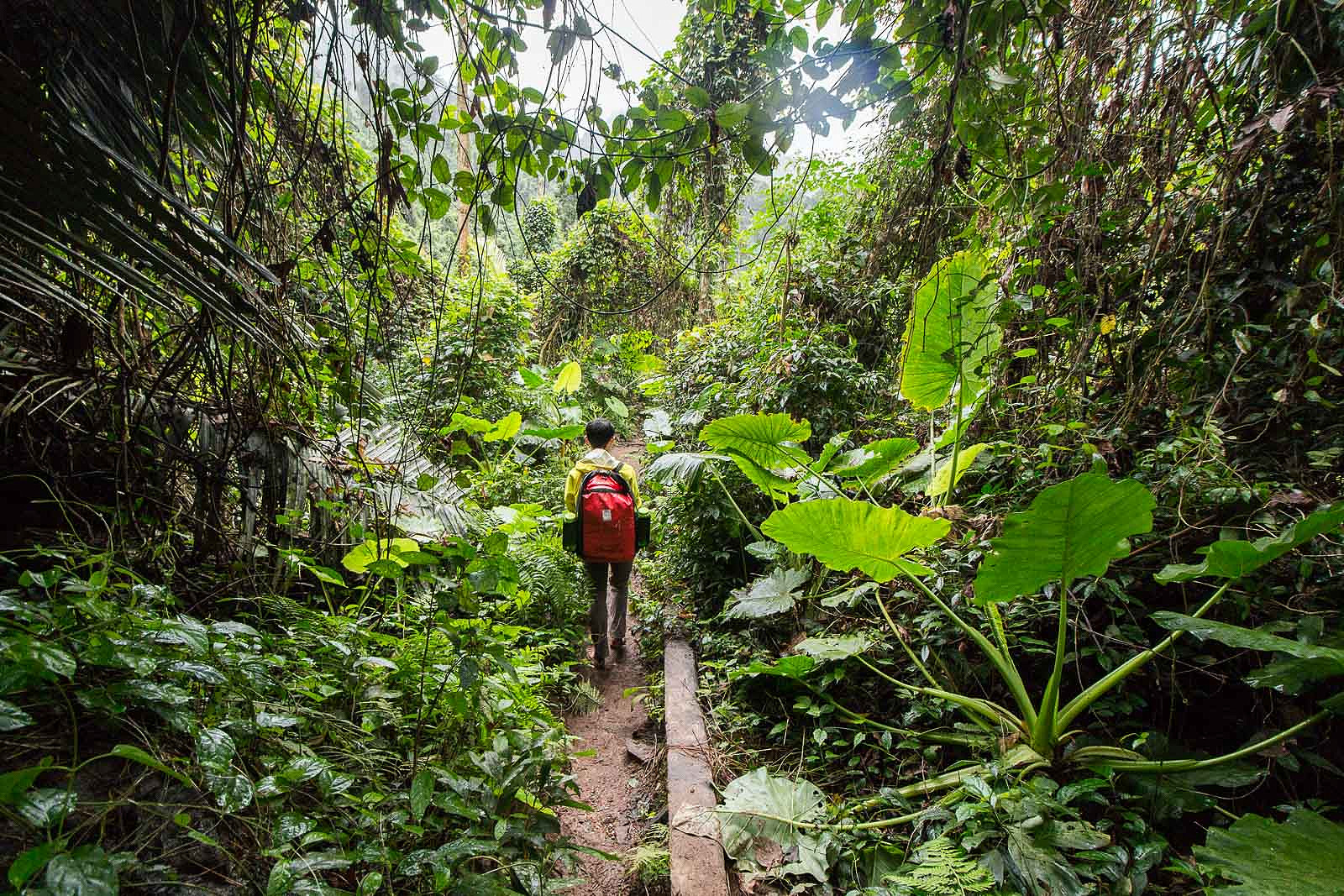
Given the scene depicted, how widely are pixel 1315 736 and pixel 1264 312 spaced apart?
4.94ft

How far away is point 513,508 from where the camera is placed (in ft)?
11.0

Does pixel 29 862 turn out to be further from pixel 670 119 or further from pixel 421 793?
pixel 670 119

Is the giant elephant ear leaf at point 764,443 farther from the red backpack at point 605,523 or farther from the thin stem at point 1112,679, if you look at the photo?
the thin stem at point 1112,679

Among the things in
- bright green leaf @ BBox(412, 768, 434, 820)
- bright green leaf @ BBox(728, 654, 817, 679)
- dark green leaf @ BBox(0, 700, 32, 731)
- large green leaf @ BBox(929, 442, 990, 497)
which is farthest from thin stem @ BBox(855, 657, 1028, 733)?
dark green leaf @ BBox(0, 700, 32, 731)

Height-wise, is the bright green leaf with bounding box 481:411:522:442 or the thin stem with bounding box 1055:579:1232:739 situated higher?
the bright green leaf with bounding box 481:411:522:442

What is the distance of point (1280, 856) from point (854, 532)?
116cm

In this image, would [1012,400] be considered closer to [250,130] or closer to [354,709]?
[354,709]

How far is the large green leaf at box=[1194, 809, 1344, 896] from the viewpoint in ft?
3.64

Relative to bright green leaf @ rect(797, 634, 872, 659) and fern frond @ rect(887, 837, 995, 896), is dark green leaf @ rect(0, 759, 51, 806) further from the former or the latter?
bright green leaf @ rect(797, 634, 872, 659)

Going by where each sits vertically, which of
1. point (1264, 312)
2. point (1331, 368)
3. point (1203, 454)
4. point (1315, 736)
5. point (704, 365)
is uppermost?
point (704, 365)

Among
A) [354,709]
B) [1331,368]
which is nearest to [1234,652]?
[1331,368]

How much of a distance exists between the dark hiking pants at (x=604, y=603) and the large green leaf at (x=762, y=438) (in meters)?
1.23

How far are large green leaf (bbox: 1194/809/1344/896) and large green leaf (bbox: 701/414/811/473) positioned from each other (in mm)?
2055

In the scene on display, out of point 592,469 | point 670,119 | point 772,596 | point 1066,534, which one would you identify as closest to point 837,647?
point 772,596
